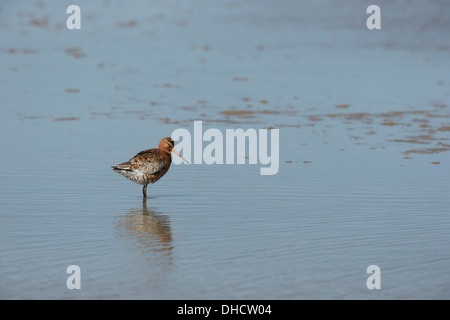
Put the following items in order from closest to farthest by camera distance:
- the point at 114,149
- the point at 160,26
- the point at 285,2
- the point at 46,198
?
the point at 46,198, the point at 114,149, the point at 160,26, the point at 285,2

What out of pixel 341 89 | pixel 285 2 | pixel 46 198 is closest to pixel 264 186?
pixel 46 198

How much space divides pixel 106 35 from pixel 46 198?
19116mm

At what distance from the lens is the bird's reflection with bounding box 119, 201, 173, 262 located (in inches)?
353

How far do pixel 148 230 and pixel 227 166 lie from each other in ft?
13.1

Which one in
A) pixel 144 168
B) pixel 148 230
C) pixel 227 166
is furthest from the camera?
pixel 227 166

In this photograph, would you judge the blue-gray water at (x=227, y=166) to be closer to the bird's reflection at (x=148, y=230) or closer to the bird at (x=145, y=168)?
the bird's reflection at (x=148, y=230)

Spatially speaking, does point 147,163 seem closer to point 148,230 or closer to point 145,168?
point 145,168

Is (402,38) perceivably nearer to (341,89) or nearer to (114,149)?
(341,89)

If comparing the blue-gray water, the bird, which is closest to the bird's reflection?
the blue-gray water

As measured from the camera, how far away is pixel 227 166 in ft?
44.9

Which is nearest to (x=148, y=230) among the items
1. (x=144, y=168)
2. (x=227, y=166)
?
(x=144, y=168)

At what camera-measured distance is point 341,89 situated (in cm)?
2073

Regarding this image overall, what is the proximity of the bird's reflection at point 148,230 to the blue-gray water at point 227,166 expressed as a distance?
0.12ft

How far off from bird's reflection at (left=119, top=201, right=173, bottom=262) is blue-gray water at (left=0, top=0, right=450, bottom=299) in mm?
37
